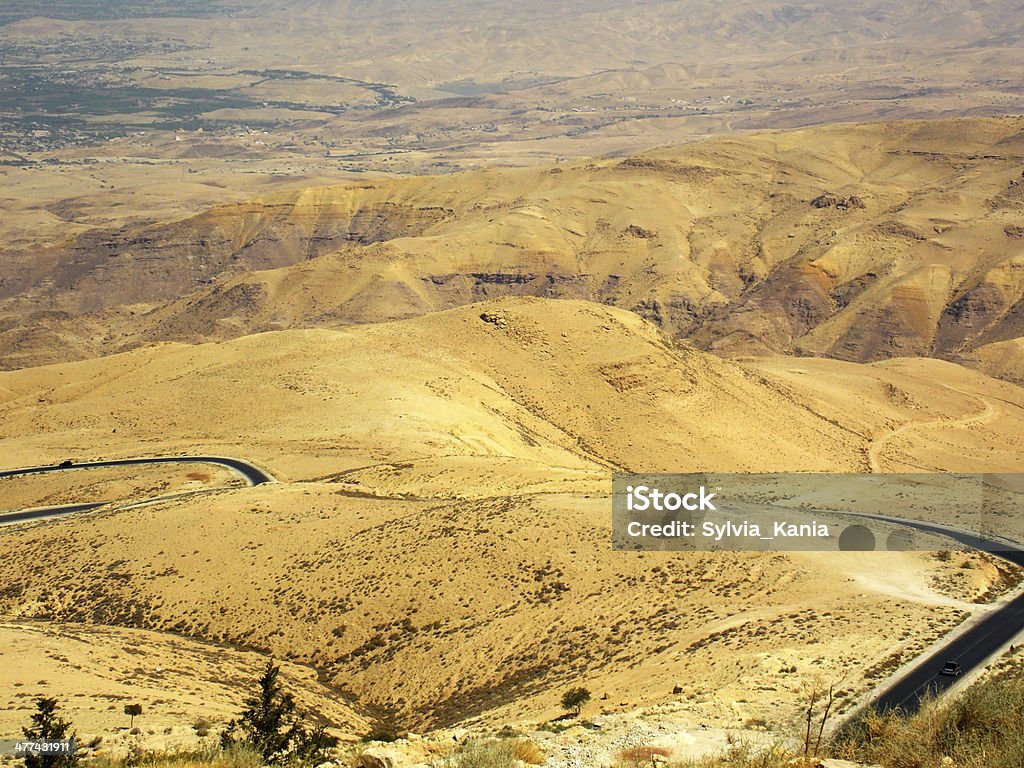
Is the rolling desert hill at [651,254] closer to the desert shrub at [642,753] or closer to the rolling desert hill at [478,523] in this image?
the rolling desert hill at [478,523]

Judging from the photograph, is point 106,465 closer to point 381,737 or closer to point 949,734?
point 381,737

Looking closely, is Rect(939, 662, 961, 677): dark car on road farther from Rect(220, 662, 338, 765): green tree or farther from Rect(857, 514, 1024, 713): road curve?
Rect(220, 662, 338, 765): green tree

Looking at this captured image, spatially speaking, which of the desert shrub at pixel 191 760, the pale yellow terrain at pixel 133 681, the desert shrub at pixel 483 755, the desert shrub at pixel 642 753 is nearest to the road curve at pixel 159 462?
the pale yellow terrain at pixel 133 681

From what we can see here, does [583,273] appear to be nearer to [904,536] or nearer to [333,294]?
[333,294]

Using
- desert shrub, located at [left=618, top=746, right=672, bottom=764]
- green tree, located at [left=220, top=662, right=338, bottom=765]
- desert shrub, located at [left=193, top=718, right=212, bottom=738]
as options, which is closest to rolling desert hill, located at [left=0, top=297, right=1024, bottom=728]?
desert shrub, located at [left=618, top=746, right=672, bottom=764]

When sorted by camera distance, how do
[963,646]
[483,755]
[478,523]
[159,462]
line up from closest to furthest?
[483,755]
[963,646]
[478,523]
[159,462]

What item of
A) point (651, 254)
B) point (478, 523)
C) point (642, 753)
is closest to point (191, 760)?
point (642, 753)

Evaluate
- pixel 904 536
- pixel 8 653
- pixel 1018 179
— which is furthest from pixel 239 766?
pixel 1018 179
